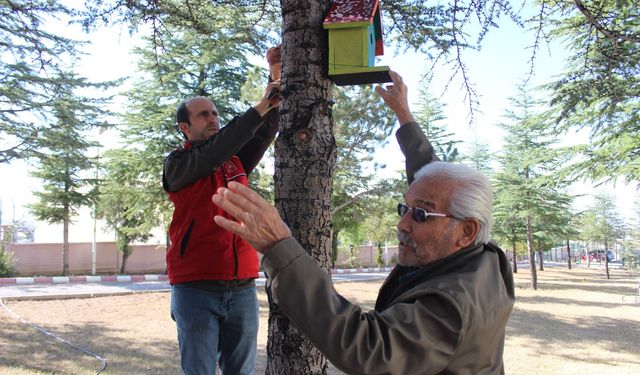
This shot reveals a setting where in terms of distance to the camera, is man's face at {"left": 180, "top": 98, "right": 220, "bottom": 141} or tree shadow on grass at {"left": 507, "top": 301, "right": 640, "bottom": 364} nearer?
man's face at {"left": 180, "top": 98, "right": 220, "bottom": 141}

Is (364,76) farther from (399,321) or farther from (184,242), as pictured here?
(399,321)

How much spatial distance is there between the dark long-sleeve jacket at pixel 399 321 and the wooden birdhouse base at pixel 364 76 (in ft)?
4.04

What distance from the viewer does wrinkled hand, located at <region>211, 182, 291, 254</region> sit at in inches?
50.8

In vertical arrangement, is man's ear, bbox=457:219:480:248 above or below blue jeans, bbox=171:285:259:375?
above

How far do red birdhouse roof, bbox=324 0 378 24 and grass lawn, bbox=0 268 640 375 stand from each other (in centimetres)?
600

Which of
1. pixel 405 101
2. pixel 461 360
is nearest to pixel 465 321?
pixel 461 360

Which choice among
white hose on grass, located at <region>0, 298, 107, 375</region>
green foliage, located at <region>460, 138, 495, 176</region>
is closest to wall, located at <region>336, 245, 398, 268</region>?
green foliage, located at <region>460, 138, 495, 176</region>

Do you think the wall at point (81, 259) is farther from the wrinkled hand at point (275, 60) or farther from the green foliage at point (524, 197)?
the wrinkled hand at point (275, 60)

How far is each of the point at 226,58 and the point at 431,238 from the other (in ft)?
54.1

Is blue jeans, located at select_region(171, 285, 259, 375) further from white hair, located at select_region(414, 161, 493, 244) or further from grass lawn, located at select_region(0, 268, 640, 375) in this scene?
grass lawn, located at select_region(0, 268, 640, 375)

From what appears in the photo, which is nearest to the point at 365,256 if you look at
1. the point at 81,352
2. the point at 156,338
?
the point at 156,338

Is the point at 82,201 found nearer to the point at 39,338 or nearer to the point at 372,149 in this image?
the point at 372,149

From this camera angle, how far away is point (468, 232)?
5.53 feet

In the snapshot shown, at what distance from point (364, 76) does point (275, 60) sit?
63cm
